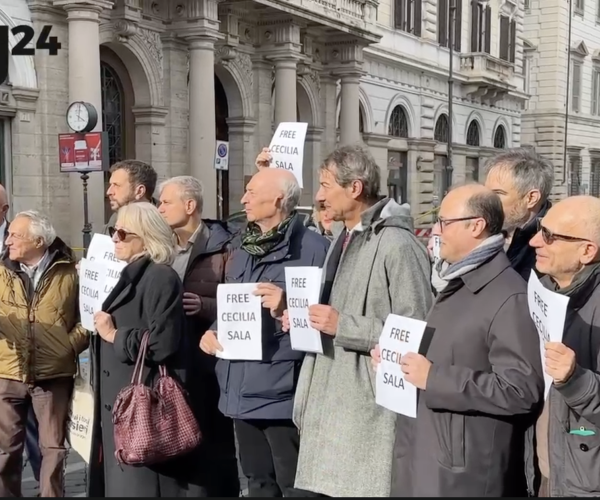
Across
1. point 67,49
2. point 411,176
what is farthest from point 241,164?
point 411,176

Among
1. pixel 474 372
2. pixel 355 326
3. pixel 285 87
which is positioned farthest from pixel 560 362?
pixel 285 87

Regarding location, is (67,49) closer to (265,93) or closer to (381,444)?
(265,93)

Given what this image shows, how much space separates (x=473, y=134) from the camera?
117 ft

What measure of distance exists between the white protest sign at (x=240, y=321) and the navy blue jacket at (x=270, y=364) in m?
0.08

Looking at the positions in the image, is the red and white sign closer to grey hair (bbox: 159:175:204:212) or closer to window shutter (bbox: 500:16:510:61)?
grey hair (bbox: 159:175:204:212)

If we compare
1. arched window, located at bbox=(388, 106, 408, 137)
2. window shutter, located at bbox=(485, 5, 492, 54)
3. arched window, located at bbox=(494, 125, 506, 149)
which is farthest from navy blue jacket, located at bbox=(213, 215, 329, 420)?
arched window, located at bbox=(494, 125, 506, 149)

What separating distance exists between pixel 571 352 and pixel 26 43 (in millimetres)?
14481

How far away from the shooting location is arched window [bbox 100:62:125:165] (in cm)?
1789

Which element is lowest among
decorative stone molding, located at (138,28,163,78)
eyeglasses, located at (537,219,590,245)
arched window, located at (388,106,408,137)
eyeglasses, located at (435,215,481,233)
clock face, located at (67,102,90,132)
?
eyeglasses, located at (537,219,590,245)

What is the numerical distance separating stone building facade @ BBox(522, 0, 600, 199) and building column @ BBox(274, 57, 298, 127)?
2601 centimetres

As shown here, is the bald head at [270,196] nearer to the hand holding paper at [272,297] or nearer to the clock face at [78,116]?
the hand holding paper at [272,297]

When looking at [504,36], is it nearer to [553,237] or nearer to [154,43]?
[154,43]

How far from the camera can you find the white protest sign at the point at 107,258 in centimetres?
438

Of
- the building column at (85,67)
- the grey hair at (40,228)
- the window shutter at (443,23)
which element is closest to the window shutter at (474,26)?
the window shutter at (443,23)
